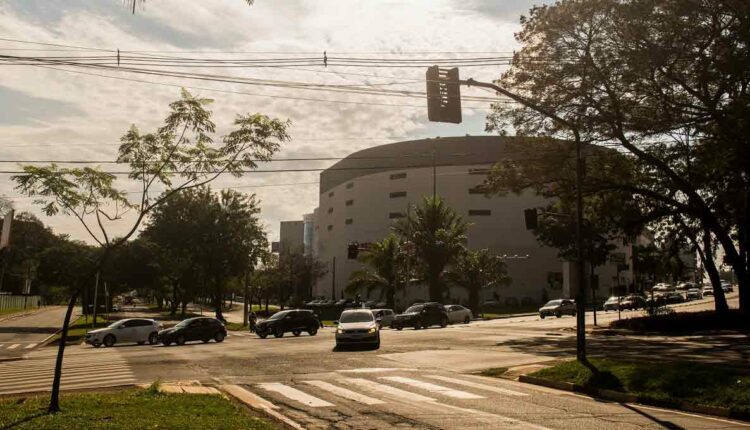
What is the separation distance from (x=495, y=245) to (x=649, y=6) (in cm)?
7799

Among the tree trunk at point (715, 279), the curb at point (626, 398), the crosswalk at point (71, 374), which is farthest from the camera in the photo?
the tree trunk at point (715, 279)

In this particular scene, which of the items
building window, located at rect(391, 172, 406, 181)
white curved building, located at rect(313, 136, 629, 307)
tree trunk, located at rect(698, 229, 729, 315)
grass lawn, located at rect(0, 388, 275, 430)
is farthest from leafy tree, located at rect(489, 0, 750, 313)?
building window, located at rect(391, 172, 406, 181)

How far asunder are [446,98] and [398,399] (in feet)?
20.4

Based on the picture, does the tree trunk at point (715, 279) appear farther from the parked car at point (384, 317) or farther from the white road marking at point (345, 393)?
the white road marking at point (345, 393)

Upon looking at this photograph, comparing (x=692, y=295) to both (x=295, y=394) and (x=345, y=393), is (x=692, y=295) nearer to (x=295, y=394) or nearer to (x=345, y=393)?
(x=345, y=393)

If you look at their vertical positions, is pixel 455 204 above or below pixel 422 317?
above

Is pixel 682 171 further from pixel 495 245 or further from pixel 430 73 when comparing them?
pixel 495 245

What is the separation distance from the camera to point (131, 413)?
10445mm

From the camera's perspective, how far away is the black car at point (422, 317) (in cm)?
4397

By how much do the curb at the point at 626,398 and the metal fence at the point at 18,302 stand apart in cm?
8971

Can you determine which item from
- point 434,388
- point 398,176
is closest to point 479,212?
point 398,176

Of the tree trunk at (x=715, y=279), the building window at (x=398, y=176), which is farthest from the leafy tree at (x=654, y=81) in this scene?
the building window at (x=398, y=176)

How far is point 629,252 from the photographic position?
374ft

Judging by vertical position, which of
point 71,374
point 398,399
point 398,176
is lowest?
point 71,374
